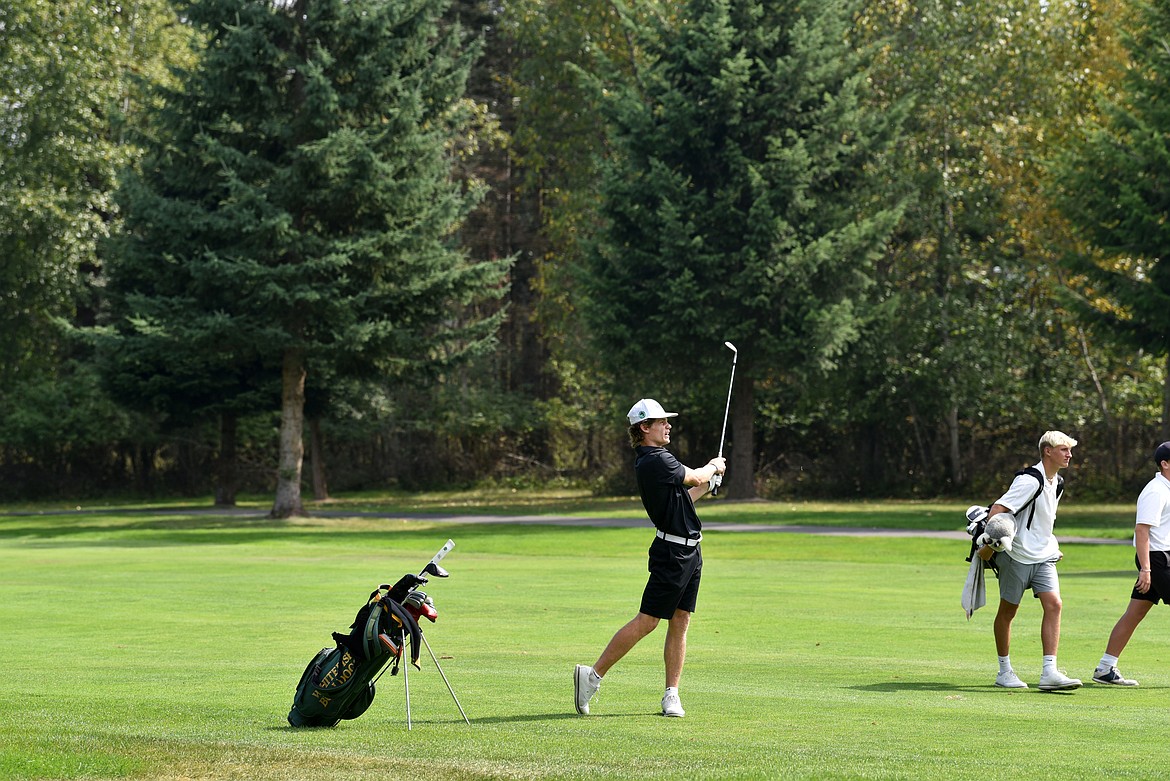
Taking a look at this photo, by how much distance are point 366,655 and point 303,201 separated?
1279 inches

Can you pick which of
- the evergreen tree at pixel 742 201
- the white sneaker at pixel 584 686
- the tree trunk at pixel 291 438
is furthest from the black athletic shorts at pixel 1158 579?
the tree trunk at pixel 291 438

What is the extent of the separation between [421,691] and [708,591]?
10.8 metres

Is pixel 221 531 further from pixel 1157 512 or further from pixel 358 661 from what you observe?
pixel 358 661

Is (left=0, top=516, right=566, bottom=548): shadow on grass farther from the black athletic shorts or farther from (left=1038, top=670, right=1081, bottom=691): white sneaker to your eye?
(left=1038, top=670, right=1081, bottom=691): white sneaker

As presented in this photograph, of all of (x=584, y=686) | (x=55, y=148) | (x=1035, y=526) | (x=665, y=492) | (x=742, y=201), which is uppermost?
(x=55, y=148)

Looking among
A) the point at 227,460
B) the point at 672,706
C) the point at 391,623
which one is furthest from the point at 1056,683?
the point at 227,460

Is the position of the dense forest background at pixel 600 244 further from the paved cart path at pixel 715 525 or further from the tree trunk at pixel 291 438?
the paved cart path at pixel 715 525

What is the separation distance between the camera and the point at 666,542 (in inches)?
423

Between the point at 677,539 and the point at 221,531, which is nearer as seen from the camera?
the point at 677,539

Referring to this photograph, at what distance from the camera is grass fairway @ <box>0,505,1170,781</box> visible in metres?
8.88

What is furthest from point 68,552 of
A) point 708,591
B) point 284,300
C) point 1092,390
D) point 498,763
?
point 1092,390

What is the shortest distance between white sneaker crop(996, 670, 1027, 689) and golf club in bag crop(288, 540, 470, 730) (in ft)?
15.4

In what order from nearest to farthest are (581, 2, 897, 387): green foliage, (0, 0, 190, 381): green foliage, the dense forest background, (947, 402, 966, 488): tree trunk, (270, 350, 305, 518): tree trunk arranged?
the dense forest background → (270, 350, 305, 518): tree trunk → (581, 2, 897, 387): green foliage → (947, 402, 966, 488): tree trunk → (0, 0, 190, 381): green foliage

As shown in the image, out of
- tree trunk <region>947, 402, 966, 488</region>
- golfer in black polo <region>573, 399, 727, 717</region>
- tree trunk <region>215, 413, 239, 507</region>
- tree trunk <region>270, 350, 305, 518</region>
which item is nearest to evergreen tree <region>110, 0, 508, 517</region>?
tree trunk <region>270, 350, 305, 518</region>
